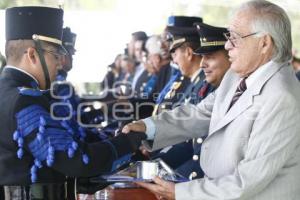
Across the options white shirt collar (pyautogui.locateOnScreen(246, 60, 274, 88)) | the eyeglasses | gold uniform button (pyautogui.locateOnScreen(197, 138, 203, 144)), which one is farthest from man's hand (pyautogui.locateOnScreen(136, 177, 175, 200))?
gold uniform button (pyautogui.locateOnScreen(197, 138, 203, 144))

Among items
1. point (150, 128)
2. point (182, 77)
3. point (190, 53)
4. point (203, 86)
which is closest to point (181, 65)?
point (190, 53)

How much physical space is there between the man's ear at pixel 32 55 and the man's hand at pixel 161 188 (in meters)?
0.69

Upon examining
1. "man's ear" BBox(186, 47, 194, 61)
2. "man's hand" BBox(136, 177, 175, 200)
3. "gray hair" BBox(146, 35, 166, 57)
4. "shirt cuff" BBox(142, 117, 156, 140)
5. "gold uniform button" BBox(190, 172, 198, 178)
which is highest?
"man's ear" BBox(186, 47, 194, 61)

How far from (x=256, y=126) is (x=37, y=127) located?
0.85m

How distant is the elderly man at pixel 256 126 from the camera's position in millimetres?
2074

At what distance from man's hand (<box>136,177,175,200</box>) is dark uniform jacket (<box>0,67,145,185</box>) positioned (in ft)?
0.67

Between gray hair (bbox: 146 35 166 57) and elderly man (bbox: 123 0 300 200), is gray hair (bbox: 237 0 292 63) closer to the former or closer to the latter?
elderly man (bbox: 123 0 300 200)

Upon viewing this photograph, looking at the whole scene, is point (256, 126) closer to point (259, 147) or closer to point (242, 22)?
point (259, 147)

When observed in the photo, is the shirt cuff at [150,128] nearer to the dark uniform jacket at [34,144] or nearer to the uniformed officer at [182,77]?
the dark uniform jacket at [34,144]

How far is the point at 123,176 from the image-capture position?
252 centimetres

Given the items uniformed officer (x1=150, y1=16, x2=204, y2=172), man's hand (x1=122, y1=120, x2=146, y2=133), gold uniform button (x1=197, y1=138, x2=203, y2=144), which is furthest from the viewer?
uniformed officer (x1=150, y1=16, x2=204, y2=172)

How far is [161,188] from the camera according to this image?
2246 millimetres

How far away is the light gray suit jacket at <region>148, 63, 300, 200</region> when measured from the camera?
207 centimetres

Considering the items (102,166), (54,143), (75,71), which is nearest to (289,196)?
(102,166)
